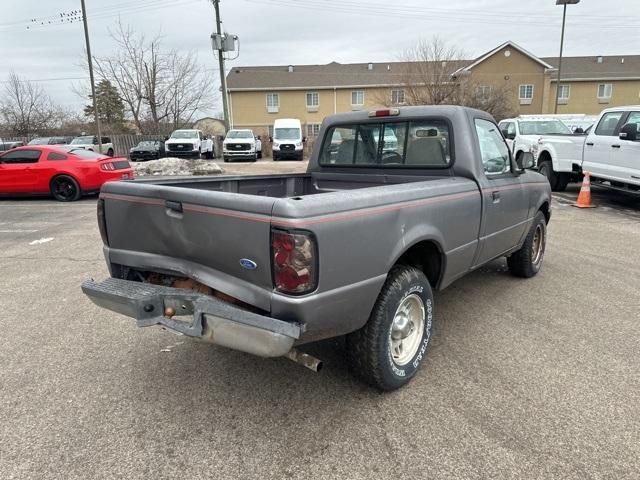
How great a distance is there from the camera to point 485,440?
2646 mm

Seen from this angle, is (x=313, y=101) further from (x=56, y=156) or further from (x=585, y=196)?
(x=585, y=196)

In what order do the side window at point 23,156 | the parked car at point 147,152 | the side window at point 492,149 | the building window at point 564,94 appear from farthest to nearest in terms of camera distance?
the building window at point 564,94 → the parked car at point 147,152 → the side window at point 23,156 → the side window at point 492,149

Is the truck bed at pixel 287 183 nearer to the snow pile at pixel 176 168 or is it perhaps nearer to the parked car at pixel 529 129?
the parked car at pixel 529 129

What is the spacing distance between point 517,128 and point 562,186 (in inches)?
119

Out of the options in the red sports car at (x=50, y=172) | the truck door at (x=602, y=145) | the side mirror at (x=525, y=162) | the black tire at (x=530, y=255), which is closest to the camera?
the side mirror at (x=525, y=162)

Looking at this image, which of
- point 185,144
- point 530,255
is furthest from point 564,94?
point 530,255

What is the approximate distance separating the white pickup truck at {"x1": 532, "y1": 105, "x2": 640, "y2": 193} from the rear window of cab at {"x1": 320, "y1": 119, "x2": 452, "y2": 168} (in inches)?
293

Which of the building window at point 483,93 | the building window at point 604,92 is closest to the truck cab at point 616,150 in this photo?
the building window at point 483,93

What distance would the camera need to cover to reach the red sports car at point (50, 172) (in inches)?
481

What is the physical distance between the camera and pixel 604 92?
46125 millimetres

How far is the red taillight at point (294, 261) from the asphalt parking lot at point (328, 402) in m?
0.95

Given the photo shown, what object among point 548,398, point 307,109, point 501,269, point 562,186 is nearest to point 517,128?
point 562,186

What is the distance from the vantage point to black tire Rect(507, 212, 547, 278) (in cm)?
538

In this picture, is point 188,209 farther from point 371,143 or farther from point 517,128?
point 517,128
